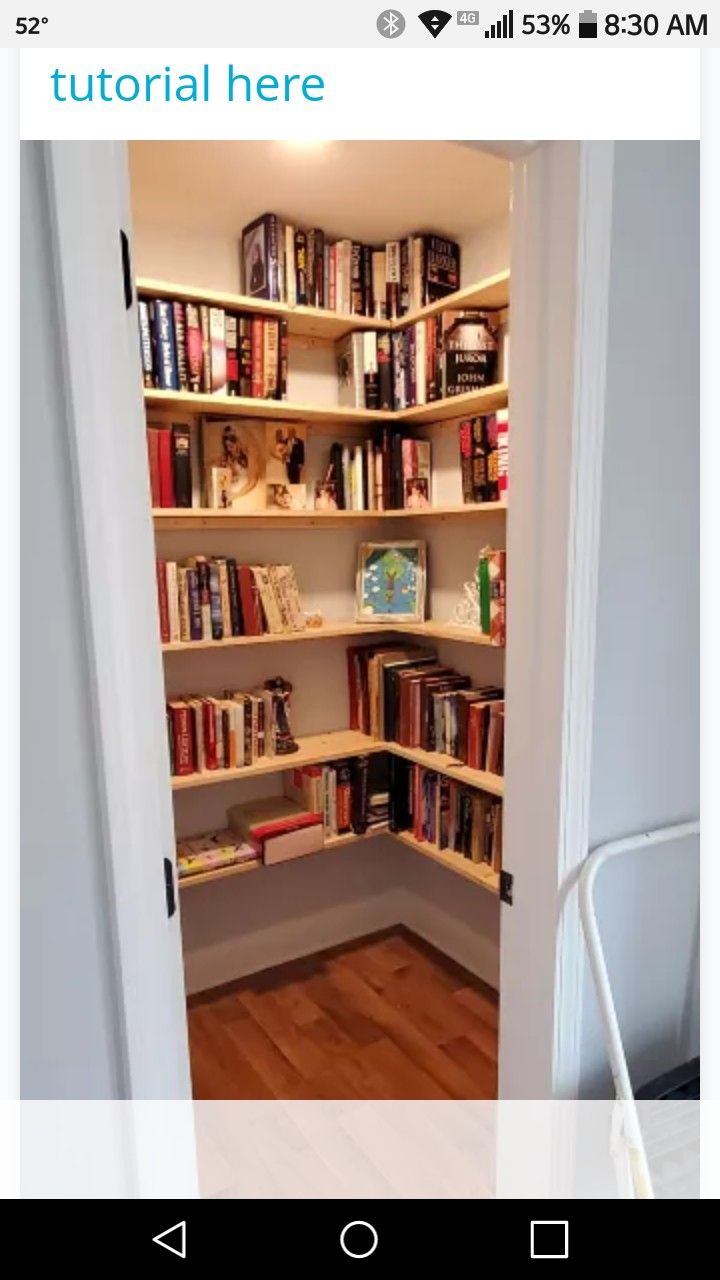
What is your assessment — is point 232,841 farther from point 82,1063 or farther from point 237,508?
point 82,1063

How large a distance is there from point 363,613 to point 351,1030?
1259 millimetres

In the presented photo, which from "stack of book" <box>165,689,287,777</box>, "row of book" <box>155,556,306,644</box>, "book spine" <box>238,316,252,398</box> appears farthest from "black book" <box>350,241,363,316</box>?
"stack of book" <box>165,689,287,777</box>

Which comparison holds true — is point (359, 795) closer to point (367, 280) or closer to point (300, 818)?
Result: point (300, 818)

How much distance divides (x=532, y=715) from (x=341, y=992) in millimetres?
1604

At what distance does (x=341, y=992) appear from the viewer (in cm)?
228

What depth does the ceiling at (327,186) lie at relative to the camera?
5.44 feet

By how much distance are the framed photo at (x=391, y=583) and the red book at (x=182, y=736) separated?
0.67 metres

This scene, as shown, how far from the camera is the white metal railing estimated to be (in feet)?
2.89

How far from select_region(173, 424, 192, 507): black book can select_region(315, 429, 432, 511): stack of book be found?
1.46ft

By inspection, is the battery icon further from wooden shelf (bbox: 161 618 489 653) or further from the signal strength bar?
wooden shelf (bbox: 161 618 489 653)

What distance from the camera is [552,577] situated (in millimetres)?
1009

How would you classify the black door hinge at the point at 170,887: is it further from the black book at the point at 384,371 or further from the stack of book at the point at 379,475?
the black book at the point at 384,371
